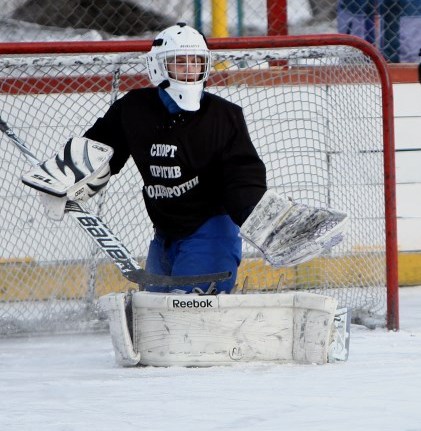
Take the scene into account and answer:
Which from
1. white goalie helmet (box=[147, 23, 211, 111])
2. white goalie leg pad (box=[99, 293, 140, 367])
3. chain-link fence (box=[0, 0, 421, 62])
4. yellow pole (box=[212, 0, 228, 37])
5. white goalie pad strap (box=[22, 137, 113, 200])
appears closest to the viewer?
white goalie leg pad (box=[99, 293, 140, 367])

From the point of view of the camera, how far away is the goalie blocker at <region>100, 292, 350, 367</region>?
4.23 meters

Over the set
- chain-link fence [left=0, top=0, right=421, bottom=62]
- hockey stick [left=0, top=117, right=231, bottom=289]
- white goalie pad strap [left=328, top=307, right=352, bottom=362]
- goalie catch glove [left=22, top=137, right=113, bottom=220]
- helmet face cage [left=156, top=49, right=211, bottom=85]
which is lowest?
white goalie pad strap [left=328, top=307, right=352, bottom=362]

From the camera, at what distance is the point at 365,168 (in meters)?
5.90

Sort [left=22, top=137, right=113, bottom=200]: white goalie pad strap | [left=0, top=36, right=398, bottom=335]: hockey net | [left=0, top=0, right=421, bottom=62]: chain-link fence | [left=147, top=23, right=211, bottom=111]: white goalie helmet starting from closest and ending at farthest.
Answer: [left=147, top=23, right=211, bottom=111]: white goalie helmet → [left=22, top=137, right=113, bottom=200]: white goalie pad strap → [left=0, top=36, right=398, bottom=335]: hockey net → [left=0, top=0, right=421, bottom=62]: chain-link fence

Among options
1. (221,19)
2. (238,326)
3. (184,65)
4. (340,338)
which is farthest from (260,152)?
(238,326)

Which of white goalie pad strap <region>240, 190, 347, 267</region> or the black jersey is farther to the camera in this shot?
the black jersey

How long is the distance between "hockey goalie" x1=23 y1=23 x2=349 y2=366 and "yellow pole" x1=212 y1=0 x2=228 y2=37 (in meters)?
2.05

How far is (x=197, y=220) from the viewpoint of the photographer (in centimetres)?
454

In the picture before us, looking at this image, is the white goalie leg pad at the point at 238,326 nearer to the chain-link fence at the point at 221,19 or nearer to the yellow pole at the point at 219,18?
the chain-link fence at the point at 221,19

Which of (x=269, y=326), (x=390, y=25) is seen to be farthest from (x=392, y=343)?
(x=390, y=25)

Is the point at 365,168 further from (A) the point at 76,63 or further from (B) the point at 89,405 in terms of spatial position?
(B) the point at 89,405

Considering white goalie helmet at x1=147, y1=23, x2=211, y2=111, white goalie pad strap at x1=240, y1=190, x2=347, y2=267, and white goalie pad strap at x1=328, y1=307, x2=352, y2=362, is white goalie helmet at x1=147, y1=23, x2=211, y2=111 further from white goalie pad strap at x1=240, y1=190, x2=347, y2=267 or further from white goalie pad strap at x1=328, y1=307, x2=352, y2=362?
white goalie pad strap at x1=328, y1=307, x2=352, y2=362

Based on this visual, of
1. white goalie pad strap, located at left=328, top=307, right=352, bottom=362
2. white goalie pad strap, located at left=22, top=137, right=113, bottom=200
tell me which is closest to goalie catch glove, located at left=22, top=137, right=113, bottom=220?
white goalie pad strap, located at left=22, top=137, right=113, bottom=200

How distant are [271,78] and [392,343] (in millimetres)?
1451
